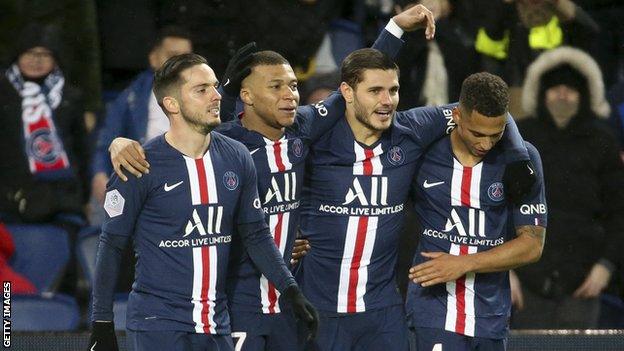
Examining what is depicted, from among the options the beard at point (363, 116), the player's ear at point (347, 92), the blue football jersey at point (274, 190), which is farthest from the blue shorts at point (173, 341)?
the player's ear at point (347, 92)

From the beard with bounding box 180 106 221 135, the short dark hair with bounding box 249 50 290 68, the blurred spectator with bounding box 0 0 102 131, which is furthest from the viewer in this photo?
the blurred spectator with bounding box 0 0 102 131

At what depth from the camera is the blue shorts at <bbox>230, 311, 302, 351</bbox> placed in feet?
17.6

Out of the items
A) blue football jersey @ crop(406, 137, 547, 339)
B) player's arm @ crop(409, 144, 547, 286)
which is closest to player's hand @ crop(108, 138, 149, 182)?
player's arm @ crop(409, 144, 547, 286)

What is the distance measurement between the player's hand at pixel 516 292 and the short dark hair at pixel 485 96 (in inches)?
79.4

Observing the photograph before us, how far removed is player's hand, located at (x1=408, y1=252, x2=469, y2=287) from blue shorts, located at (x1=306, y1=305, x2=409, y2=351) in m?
0.30

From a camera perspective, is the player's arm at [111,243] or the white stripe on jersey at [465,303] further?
the white stripe on jersey at [465,303]

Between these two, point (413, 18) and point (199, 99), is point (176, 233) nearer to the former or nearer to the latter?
point (199, 99)

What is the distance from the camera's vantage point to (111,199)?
16.0ft

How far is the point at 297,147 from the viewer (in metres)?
5.54

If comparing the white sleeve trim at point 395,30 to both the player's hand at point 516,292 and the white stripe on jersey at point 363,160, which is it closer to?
the white stripe on jersey at point 363,160

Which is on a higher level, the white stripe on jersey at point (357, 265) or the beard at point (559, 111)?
the beard at point (559, 111)

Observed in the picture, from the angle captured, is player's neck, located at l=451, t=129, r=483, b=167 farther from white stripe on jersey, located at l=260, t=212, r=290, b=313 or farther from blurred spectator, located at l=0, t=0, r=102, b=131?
blurred spectator, located at l=0, t=0, r=102, b=131

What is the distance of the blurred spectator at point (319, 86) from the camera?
7375 mm

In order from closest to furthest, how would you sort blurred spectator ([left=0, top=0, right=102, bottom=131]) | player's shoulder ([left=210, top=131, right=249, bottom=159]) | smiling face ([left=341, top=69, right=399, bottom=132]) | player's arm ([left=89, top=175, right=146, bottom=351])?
player's arm ([left=89, top=175, right=146, bottom=351]) → player's shoulder ([left=210, top=131, right=249, bottom=159]) → smiling face ([left=341, top=69, right=399, bottom=132]) → blurred spectator ([left=0, top=0, right=102, bottom=131])
